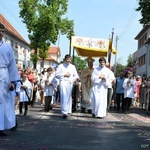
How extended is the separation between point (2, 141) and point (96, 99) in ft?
19.2

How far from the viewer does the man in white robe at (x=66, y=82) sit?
12055 mm

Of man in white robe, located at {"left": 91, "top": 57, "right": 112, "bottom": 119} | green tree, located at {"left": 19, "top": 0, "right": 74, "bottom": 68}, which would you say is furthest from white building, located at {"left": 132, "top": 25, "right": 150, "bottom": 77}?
man in white robe, located at {"left": 91, "top": 57, "right": 112, "bottom": 119}

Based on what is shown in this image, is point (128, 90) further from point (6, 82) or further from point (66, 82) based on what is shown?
point (6, 82)

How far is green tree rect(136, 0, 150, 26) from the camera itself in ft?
74.0

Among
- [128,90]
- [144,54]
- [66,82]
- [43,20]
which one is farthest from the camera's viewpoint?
[144,54]

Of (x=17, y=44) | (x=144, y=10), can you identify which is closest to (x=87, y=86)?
(x=144, y=10)

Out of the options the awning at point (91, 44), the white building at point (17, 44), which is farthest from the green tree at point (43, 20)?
the awning at point (91, 44)

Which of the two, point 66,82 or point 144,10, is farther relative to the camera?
point 144,10

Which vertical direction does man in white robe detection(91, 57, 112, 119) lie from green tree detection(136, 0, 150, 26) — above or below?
below

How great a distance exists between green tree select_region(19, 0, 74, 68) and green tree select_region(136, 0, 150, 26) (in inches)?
821

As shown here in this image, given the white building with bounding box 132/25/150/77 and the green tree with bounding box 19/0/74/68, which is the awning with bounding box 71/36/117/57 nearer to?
the green tree with bounding box 19/0/74/68

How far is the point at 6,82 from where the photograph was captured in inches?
304

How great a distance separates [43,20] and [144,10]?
22026 millimetres

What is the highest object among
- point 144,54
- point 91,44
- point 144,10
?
point 144,54
